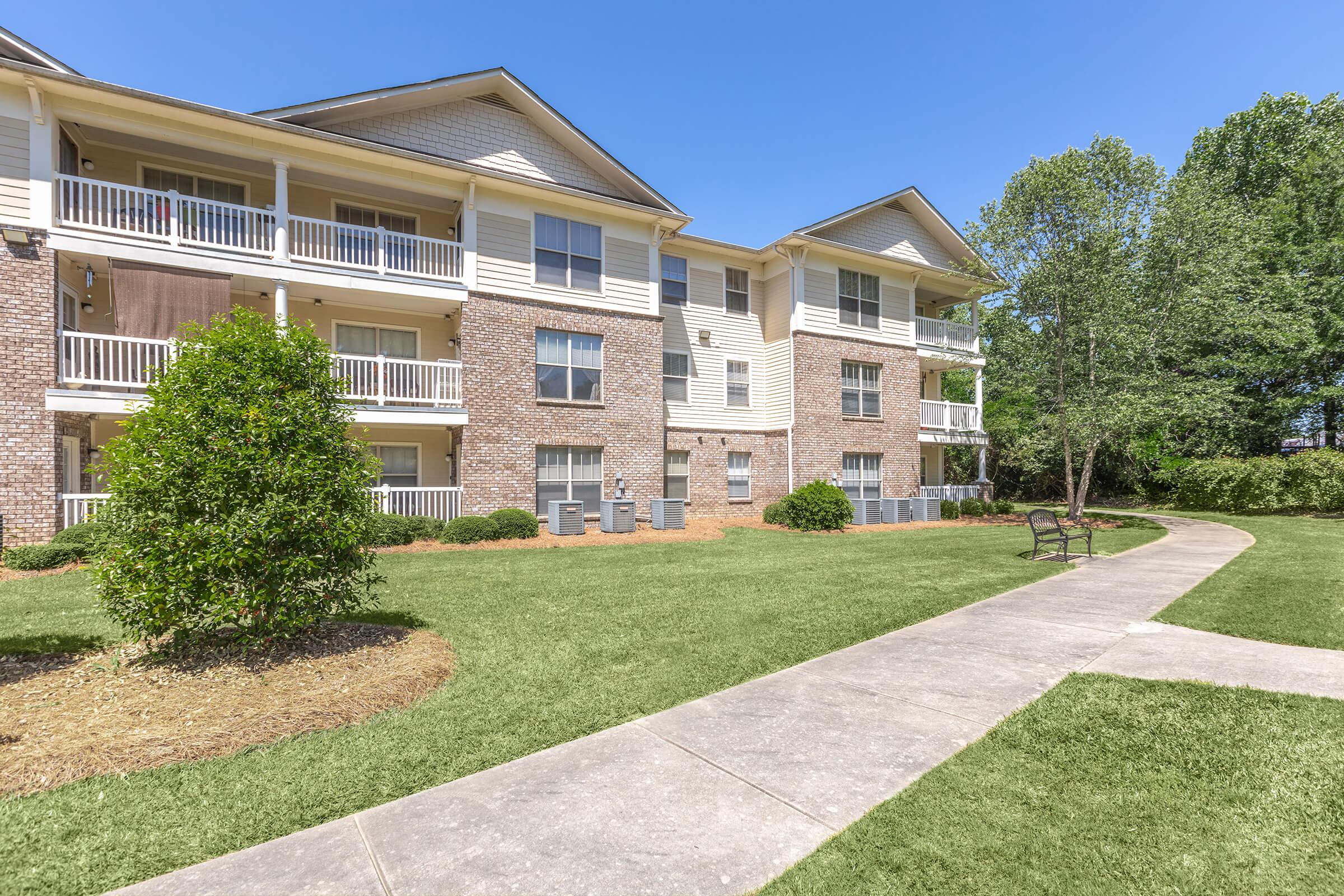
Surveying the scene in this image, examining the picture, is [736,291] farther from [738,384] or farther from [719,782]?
[719,782]

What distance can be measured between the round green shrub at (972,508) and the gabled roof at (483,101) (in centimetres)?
1347

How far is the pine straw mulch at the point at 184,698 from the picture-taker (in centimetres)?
351

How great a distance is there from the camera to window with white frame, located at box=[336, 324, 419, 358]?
15930 millimetres

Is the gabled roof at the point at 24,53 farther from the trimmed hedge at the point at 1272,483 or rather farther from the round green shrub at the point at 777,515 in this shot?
the trimmed hedge at the point at 1272,483

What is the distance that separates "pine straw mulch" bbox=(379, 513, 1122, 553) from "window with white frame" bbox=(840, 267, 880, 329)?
6.97 metres

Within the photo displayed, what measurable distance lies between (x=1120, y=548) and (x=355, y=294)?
58.2ft

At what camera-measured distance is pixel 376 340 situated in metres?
16.2

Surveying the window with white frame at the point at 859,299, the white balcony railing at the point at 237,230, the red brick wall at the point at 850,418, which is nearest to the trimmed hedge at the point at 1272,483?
the red brick wall at the point at 850,418

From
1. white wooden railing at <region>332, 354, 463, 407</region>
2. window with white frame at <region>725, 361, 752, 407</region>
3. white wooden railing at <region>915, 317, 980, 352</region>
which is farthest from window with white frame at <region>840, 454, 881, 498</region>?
white wooden railing at <region>332, 354, 463, 407</region>

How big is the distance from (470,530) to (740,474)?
10.0 metres

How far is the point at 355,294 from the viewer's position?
589 inches

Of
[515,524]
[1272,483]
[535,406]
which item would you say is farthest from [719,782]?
[1272,483]

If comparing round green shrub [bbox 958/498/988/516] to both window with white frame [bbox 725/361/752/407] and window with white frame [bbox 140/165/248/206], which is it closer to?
window with white frame [bbox 725/361/752/407]

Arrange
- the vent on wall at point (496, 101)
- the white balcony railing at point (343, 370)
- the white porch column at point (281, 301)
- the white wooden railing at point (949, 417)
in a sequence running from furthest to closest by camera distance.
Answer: the white wooden railing at point (949, 417) → the vent on wall at point (496, 101) → the white porch column at point (281, 301) → the white balcony railing at point (343, 370)
